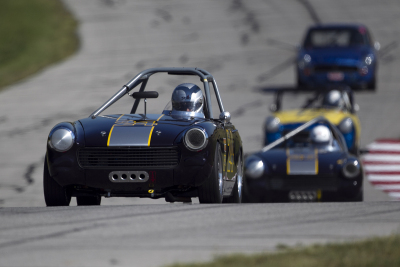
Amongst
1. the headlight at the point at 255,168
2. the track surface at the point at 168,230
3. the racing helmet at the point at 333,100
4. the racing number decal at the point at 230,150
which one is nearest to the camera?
the track surface at the point at 168,230

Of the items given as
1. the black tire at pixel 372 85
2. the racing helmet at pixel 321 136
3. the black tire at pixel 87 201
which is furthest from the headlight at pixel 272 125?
the black tire at pixel 372 85

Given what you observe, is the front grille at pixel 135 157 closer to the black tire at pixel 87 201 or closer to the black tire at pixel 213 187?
the black tire at pixel 213 187

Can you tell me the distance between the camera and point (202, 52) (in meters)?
28.7

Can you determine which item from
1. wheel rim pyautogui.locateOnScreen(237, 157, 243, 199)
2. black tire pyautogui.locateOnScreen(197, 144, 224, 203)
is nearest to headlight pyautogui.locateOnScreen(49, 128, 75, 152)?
black tire pyautogui.locateOnScreen(197, 144, 224, 203)

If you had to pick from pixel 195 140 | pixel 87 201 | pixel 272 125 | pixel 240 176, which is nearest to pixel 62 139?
pixel 195 140

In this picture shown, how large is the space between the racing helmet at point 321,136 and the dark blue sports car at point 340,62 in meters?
8.43

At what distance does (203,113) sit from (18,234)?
3.31m

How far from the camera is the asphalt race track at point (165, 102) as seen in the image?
5.61 m

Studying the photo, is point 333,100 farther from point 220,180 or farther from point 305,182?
point 220,180

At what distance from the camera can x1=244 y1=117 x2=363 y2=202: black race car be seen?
1189 cm

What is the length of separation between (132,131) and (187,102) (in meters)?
1.17

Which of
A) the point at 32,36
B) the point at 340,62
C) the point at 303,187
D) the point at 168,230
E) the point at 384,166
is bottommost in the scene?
the point at 384,166

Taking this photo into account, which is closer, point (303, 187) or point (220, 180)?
point (220, 180)

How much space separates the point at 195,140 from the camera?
7465 millimetres
